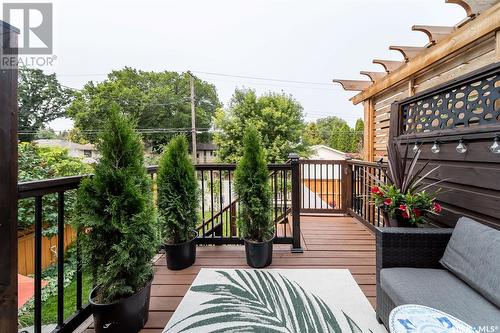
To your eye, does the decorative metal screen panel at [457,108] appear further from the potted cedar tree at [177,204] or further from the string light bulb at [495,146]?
the potted cedar tree at [177,204]

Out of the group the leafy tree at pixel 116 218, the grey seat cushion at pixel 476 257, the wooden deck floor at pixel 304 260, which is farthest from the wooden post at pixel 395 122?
the leafy tree at pixel 116 218

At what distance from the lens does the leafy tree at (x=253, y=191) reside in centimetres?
246

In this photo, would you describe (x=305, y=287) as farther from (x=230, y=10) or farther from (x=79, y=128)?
(x=79, y=128)

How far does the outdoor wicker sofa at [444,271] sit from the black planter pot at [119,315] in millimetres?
1667

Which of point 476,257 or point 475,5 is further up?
point 475,5

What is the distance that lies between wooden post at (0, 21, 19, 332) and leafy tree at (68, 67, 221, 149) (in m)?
16.3

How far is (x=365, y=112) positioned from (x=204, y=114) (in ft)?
61.7

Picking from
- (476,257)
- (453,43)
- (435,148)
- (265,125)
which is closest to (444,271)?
(476,257)

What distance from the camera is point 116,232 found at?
61.1 inches

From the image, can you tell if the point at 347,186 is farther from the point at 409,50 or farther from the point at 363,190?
the point at 409,50

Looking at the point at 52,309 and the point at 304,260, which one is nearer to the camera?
the point at 304,260

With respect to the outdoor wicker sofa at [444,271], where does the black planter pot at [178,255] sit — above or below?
below

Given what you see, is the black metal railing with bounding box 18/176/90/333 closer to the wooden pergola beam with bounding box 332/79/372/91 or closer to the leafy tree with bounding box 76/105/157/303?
the leafy tree with bounding box 76/105/157/303

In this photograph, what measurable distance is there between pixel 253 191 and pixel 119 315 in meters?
1.51
